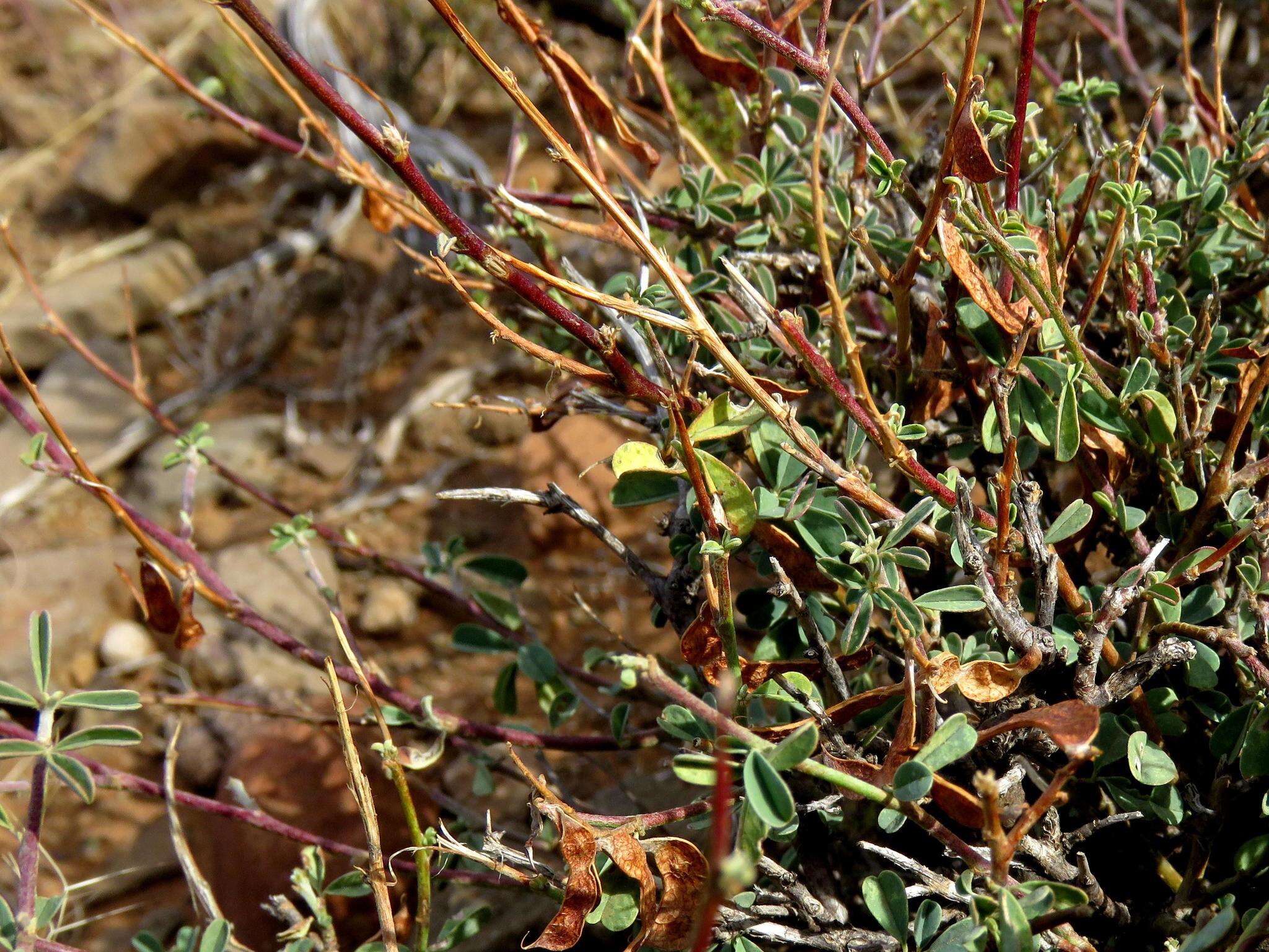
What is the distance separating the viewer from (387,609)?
8.72 feet

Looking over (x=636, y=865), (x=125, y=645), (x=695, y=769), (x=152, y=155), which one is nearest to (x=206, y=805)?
(x=636, y=865)

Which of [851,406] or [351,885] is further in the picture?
[351,885]

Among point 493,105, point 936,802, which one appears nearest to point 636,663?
point 936,802

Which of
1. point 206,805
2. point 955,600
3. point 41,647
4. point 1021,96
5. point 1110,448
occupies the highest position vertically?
point 41,647

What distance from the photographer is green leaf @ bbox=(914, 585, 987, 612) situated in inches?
41.5

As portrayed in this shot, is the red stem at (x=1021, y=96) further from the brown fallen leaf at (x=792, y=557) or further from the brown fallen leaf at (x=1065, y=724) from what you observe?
the brown fallen leaf at (x=1065, y=724)

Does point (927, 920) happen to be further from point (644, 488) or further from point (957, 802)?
point (644, 488)

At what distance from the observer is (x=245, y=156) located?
471 cm

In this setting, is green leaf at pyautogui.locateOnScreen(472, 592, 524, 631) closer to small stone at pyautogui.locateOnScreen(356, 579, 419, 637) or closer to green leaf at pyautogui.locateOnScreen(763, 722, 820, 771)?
green leaf at pyautogui.locateOnScreen(763, 722, 820, 771)

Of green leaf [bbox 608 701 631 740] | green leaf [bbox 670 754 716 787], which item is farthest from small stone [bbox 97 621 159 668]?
green leaf [bbox 670 754 716 787]

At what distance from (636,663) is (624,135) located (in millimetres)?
890

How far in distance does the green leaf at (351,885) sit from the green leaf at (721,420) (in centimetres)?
80

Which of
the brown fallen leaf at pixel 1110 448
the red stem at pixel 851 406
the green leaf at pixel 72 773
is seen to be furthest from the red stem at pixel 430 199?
the green leaf at pixel 72 773

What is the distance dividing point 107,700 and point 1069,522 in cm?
117
